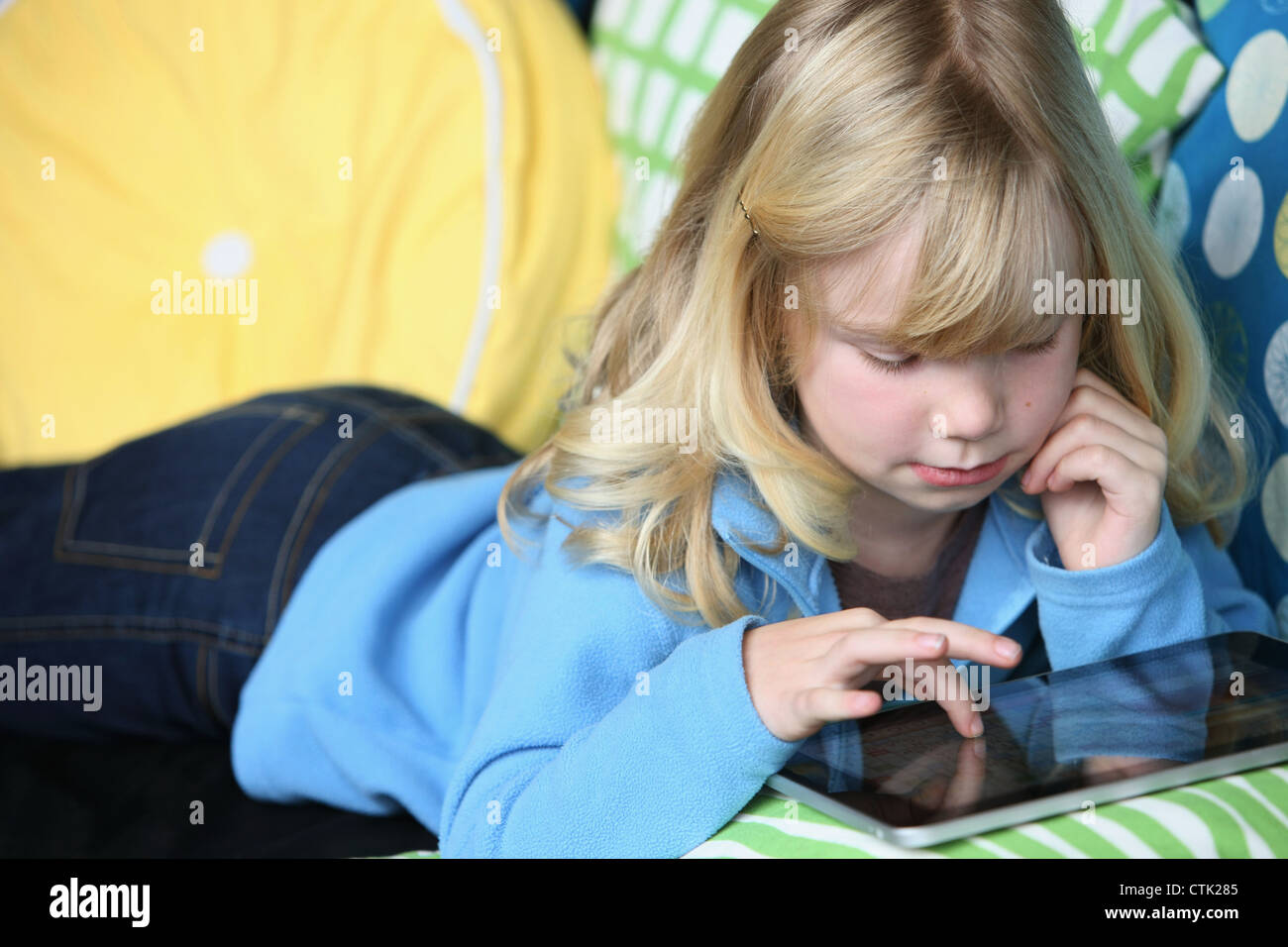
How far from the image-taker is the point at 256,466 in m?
1.17

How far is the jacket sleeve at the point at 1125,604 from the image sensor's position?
0.86 meters

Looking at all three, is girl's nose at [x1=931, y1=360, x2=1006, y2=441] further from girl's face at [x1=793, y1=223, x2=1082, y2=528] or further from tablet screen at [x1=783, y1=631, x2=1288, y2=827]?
tablet screen at [x1=783, y1=631, x2=1288, y2=827]

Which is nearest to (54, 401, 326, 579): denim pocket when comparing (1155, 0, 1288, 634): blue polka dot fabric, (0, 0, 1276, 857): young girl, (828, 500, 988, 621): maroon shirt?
(0, 0, 1276, 857): young girl

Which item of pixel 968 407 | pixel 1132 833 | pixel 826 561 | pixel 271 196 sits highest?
pixel 271 196

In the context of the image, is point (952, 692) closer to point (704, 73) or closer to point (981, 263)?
point (981, 263)

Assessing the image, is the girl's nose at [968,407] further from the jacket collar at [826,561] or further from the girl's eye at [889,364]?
the jacket collar at [826,561]

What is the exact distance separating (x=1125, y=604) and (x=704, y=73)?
2.54 feet

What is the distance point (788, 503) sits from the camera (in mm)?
841

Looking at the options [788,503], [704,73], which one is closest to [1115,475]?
[788,503]

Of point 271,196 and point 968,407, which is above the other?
point 271,196

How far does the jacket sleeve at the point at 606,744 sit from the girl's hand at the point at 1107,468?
0.85 ft

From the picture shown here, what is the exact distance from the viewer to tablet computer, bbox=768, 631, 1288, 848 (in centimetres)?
63

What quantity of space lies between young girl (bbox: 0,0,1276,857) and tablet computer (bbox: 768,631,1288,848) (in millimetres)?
38

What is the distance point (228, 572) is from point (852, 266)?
0.64 meters
